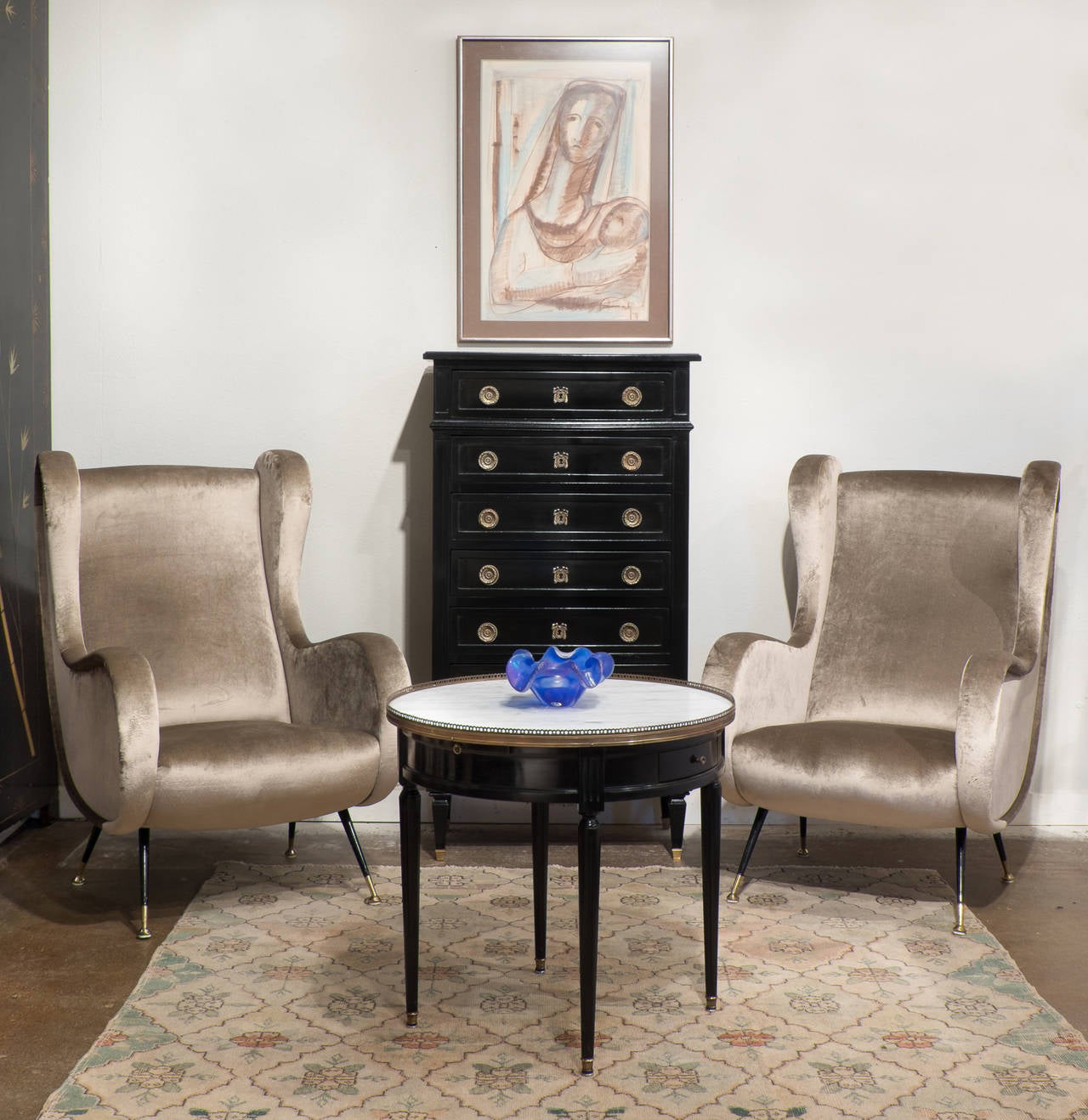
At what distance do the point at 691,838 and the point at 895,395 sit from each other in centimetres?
170

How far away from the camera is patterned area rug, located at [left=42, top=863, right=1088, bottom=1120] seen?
2328mm

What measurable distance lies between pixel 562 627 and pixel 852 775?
1.09 meters

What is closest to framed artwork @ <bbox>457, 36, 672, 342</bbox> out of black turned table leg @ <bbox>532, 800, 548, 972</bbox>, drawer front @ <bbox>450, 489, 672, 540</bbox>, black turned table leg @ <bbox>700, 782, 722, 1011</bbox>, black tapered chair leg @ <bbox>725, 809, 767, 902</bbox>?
drawer front @ <bbox>450, 489, 672, 540</bbox>

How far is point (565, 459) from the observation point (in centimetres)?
397

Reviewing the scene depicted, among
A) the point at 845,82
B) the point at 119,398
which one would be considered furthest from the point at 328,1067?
the point at 845,82

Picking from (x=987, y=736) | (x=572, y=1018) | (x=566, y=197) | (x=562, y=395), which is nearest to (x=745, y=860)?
(x=987, y=736)

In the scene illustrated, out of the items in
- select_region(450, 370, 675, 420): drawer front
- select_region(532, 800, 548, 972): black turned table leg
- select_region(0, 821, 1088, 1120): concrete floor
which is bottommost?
select_region(0, 821, 1088, 1120): concrete floor

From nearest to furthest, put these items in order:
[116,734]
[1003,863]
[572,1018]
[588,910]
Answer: [588,910] → [572,1018] → [116,734] → [1003,863]

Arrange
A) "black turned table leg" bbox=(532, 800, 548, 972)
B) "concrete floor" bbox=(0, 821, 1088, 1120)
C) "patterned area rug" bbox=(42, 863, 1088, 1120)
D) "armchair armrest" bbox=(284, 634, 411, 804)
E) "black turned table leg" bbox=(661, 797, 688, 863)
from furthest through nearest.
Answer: "black turned table leg" bbox=(661, 797, 688, 863) → "armchair armrest" bbox=(284, 634, 411, 804) → "black turned table leg" bbox=(532, 800, 548, 972) → "concrete floor" bbox=(0, 821, 1088, 1120) → "patterned area rug" bbox=(42, 863, 1088, 1120)

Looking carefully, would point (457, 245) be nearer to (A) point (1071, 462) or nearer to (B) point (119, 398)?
(B) point (119, 398)

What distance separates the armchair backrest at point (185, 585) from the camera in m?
3.78

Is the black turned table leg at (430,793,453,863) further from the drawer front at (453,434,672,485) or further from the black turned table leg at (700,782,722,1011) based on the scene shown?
the black turned table leg at (700,782,722,1011)

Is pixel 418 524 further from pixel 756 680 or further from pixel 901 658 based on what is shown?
pixel 901 658

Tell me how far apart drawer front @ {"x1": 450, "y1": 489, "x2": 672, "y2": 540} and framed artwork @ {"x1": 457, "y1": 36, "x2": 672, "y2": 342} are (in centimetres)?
68
